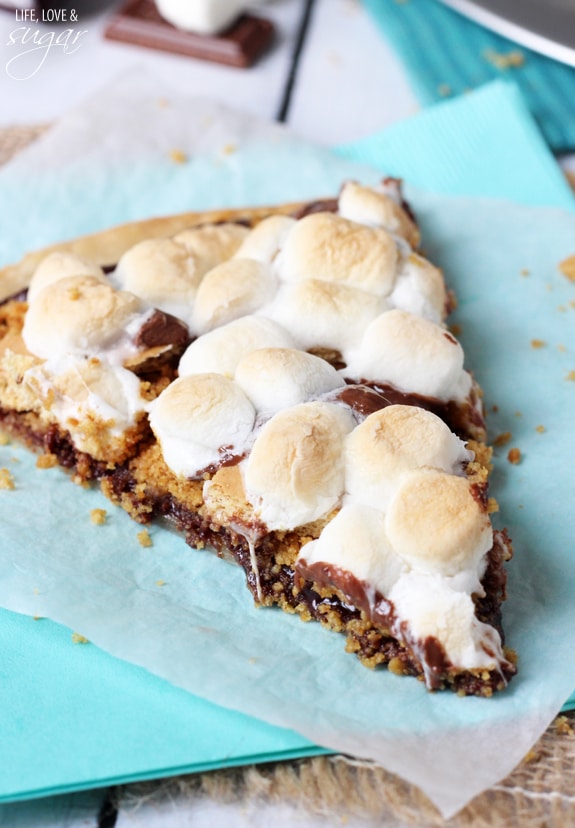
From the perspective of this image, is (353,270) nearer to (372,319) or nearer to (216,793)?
(372,319)

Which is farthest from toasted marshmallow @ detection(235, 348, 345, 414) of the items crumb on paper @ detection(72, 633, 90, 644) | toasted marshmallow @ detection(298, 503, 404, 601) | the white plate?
the white plate

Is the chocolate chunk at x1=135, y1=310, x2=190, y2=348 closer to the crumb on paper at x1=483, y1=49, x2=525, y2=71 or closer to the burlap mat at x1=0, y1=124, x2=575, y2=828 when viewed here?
the burlap mat at x1=0, y1=124, x2=575, y2=828

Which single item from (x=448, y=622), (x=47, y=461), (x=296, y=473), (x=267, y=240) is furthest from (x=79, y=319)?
(x=448, y=622)

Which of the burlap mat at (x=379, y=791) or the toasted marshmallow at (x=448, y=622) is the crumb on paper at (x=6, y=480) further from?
the toasted marshmallow at (x=448, y=622)

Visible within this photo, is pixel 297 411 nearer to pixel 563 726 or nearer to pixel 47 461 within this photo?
pixel 47 461


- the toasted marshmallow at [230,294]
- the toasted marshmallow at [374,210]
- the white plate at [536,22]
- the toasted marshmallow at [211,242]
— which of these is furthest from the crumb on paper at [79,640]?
the white plate at [536,22]

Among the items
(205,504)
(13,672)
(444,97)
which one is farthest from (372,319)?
(444,97)
